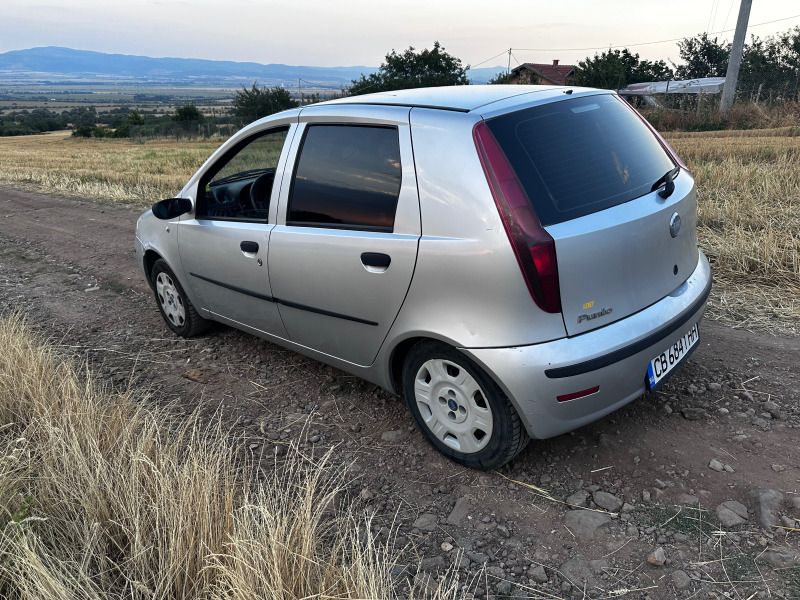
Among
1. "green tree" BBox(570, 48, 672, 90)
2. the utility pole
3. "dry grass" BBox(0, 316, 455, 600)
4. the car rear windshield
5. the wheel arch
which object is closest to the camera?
"dry grass" BBox(0, 316, 455, 600)

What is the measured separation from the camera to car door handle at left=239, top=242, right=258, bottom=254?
3.74 m

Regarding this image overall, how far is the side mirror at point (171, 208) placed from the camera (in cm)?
433

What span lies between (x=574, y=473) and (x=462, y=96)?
192 cm

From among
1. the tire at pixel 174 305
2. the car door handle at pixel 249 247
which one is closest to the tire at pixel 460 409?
the car door handle at pixel 249 247

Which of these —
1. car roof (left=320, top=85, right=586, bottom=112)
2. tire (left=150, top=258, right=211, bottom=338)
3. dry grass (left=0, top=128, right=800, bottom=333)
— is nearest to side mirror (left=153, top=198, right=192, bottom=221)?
tire (left=150, top=258, right=211, bottom=338)

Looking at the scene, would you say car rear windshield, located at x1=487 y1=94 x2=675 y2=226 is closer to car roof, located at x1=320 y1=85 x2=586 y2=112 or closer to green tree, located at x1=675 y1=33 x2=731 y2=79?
car roof, located at x1=320 y1=85 x2=586 y2=112

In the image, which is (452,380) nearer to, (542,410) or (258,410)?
(542,410)

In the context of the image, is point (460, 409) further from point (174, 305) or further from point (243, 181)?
point (174, 305)

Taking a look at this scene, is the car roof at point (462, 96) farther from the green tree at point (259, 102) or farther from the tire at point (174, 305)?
the green tree at point (259, 102)

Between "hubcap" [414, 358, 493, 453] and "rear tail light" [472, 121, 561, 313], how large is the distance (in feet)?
1.75

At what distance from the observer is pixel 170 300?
502cm

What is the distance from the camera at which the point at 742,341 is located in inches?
164

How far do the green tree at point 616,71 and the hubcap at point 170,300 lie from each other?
33.3m

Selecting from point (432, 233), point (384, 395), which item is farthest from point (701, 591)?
point (384, 395)
